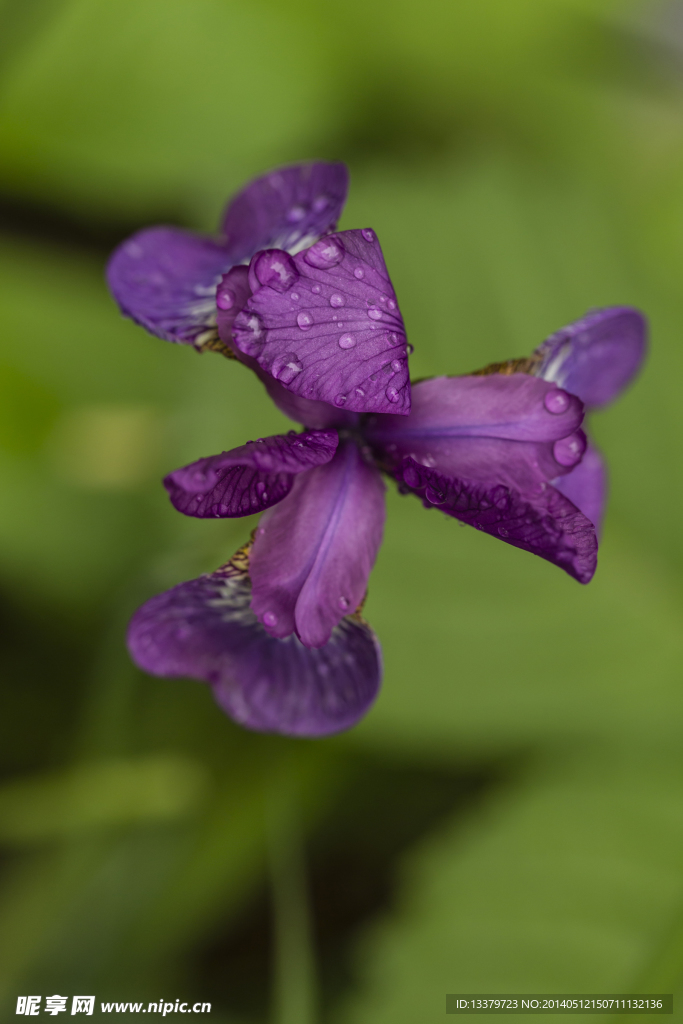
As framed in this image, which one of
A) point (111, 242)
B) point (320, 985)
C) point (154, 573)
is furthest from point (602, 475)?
point (111, 242)

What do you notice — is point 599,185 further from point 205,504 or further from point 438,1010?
point 438,1010

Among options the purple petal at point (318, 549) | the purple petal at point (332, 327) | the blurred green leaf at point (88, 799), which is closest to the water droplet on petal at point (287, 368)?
the purple petal at point (332, 327)

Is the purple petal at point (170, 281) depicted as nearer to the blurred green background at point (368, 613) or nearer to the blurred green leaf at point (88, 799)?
the blurred green background at point (368, 613)

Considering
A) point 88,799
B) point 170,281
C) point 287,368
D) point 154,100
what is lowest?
point 88,799

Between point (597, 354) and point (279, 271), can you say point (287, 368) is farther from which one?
point (597, 354)

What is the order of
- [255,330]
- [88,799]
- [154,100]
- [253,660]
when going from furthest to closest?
[154,100] < [88,799] < [253,660] < [255,330]

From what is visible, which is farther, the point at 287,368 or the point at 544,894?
the point at 544,894

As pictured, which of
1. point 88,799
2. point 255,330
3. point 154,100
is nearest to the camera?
point 255,330

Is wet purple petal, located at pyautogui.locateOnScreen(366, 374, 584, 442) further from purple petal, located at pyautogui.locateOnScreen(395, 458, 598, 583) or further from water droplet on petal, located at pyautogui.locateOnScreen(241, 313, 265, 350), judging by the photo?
water droplet on petal, located at pyautogui.locateOnScreen(241, 313, 265, 350)

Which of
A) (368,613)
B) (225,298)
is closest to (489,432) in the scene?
(225,298)
